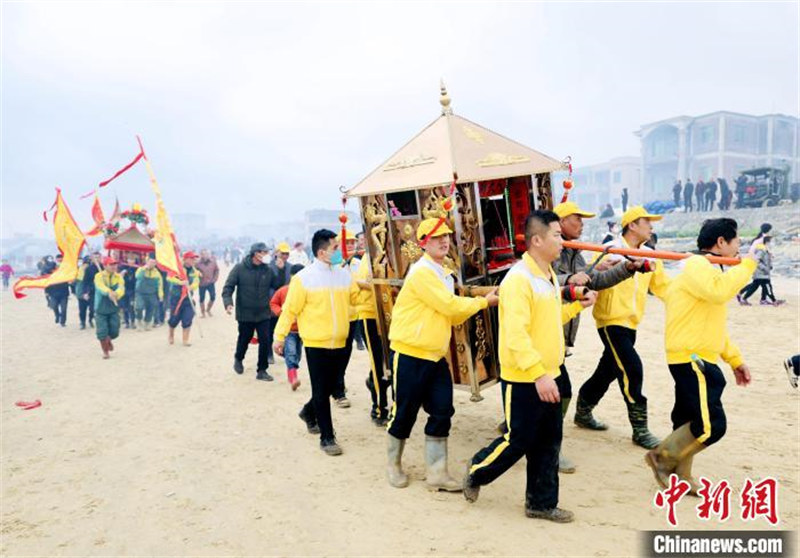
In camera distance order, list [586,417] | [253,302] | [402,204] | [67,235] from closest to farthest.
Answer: [402,204], [586,417], [253,302], [67,235]

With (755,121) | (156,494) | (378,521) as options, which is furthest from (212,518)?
(755,121)

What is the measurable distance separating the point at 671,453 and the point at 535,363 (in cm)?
153

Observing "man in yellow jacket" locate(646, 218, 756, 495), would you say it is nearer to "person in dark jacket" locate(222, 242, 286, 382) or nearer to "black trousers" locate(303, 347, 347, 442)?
"black trousers" locate(303, 347, 347, 442)

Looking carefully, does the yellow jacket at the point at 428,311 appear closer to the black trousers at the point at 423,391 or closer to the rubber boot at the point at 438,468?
the black trousers at the point at 423,391

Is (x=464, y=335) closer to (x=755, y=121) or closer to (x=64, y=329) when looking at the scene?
(x=64, y=329)

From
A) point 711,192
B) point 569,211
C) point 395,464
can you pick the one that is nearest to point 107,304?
point 395,464

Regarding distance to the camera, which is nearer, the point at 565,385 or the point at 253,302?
the point at 565,385

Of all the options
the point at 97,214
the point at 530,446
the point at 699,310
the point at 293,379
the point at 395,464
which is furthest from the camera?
the point at 97,214

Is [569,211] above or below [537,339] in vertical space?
above

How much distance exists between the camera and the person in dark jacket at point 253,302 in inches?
336

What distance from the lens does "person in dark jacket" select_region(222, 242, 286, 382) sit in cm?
855

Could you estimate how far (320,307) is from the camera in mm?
5246

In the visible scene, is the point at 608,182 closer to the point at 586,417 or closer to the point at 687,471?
the point at 586,417

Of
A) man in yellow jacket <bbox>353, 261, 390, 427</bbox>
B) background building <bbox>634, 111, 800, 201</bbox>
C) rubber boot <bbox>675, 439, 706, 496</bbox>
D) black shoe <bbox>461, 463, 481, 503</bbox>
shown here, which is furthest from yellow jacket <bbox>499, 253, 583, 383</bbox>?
background building <bbox>634, 111, 800, 201</bbox>
